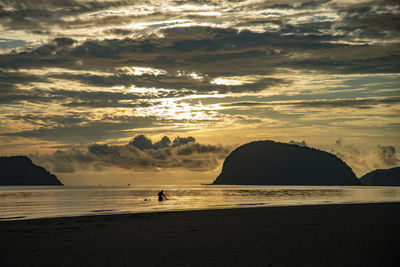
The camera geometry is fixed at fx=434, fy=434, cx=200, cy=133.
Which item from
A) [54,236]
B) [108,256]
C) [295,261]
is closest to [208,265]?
[295,261]

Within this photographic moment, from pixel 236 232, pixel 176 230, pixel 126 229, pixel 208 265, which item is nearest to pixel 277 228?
pixel 236 232

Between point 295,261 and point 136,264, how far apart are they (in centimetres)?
676

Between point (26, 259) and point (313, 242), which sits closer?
point (26, 259)

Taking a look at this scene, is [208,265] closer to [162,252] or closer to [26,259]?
[162,252]

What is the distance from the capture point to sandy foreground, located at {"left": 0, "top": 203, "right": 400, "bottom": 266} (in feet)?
61.5

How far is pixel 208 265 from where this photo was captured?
17766 millimetres

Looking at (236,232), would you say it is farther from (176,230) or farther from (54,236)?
(54,236)

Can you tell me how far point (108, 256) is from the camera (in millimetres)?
20047

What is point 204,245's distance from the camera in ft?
77.1

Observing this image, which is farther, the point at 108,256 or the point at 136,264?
the point at 108,256

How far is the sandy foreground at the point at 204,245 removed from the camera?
1875 cm

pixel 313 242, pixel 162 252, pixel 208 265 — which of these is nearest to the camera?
pixel 208 265

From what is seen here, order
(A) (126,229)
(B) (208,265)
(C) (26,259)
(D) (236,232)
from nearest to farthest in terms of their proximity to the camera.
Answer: (B) (208,265) < (C) (26,259) < (D) (236,232) < (A) (126,229)

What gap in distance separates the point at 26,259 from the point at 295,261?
1181 centimetres
